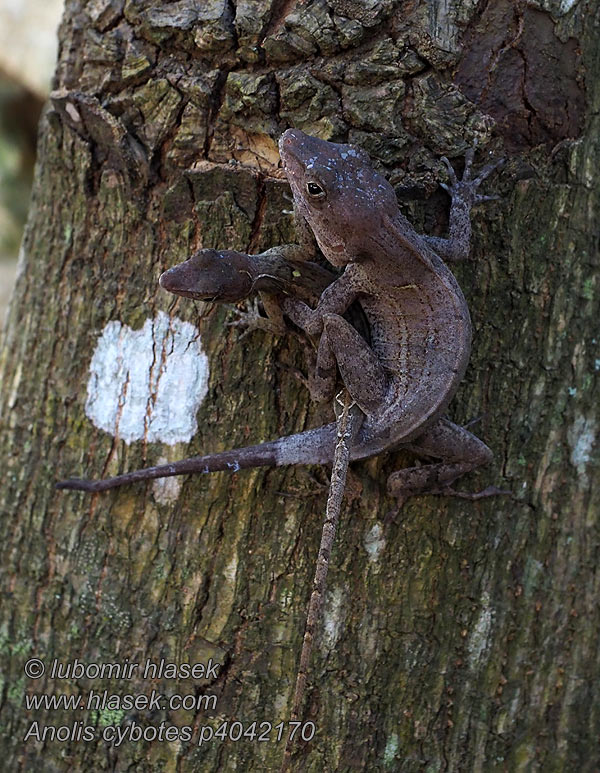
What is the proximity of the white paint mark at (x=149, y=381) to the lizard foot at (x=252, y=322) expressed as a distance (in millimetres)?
169

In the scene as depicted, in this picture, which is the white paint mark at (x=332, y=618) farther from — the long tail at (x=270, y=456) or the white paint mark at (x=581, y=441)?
the white paint mark at (x=581, y=441)

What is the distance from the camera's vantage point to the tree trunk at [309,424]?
7.86ft

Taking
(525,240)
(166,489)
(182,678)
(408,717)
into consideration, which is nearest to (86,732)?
(182,678)

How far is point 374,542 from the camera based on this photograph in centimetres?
243

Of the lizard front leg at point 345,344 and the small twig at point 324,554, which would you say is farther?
the lizard front leg at point 345,344

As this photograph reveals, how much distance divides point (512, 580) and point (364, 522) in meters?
0.60

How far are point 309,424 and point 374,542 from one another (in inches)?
19.2

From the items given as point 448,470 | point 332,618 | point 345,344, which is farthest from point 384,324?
point 332,618

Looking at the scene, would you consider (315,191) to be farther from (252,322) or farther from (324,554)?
(324,554)

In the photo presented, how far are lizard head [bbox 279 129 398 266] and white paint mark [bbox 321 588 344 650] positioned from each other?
129 centimetres

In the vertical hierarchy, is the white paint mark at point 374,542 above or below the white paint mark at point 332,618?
above

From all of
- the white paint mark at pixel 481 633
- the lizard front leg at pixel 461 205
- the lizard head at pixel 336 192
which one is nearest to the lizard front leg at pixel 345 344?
the lizard head at pixel 336 192

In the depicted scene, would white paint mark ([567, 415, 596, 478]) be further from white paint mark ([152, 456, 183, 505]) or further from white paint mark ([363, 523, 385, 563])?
white paint mark ([152, 456, 183, 505])

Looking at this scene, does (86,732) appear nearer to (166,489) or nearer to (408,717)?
(166,489)
